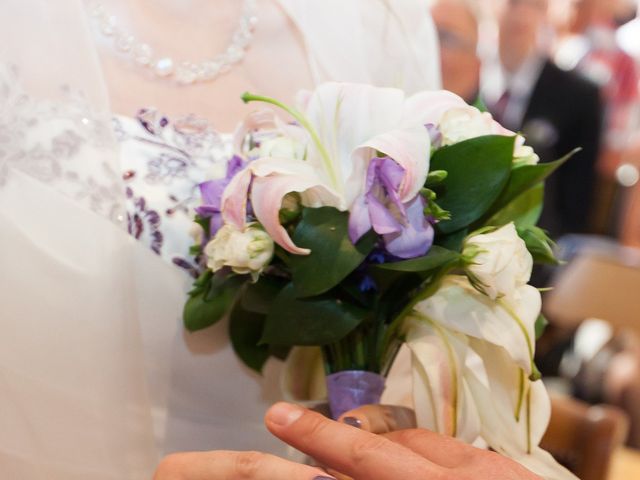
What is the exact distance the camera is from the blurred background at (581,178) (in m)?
2.52

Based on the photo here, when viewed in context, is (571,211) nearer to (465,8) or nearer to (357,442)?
(465,8)

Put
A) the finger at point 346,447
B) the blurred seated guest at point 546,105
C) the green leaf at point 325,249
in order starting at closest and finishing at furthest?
1. the finger at point 346,447
2. the green leaf at point 325,249
3. the blurred seated guest at point 546,105

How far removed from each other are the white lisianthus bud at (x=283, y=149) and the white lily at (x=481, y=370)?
19 cm

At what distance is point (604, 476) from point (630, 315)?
1.16 metres

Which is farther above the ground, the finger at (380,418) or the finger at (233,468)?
the finger at (233,468)

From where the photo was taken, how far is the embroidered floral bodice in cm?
104

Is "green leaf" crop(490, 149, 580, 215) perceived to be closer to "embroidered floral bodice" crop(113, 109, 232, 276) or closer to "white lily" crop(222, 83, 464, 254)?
"white lily" crop(222, 83, 464, 254)

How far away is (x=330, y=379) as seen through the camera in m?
0.92

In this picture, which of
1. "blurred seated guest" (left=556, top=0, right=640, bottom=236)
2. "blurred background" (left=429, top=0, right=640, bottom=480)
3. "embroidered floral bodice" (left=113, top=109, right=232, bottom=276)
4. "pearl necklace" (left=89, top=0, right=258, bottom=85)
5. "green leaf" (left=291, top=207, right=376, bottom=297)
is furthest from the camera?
"blurred seated guest" (left=556, top=0, right=640, bottom=236)

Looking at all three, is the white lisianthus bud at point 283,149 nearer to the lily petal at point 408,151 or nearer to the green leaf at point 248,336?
the lily petal at point 408,151

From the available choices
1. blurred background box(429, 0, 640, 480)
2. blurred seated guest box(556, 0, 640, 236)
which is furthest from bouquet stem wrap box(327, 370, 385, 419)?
blurred seated guest box(556, 0, 640, 236)

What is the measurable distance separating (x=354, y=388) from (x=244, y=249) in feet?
0.67

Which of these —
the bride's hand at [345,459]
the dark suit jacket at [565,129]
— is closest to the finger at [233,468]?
the bride's hand at [345,459]

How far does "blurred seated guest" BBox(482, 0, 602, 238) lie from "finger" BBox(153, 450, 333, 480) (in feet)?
8.52
